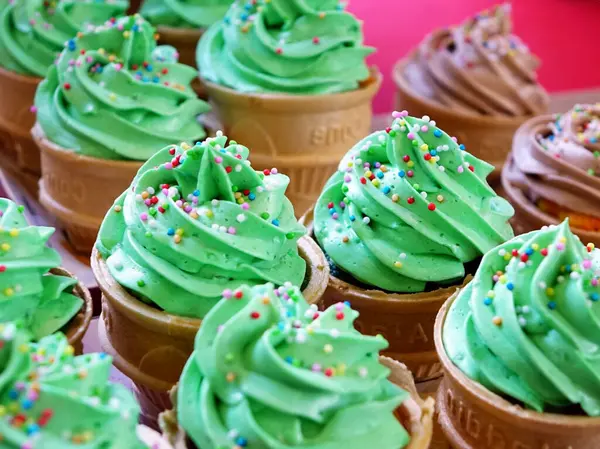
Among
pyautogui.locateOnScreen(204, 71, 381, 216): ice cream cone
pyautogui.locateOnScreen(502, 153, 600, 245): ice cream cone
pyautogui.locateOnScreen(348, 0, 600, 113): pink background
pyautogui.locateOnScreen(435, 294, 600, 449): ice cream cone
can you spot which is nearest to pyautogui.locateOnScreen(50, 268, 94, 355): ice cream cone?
pyautogui.locateOnScreen(435, 294, 600, 449): ice cream cone

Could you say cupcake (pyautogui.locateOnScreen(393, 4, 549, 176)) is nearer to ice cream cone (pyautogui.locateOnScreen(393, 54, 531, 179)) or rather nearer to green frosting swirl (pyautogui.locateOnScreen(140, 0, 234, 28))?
ice cream cone (pyautogui.locateOnScreen(393, 54, 531, 179))

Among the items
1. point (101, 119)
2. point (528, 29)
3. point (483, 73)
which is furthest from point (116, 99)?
point (528, 29)

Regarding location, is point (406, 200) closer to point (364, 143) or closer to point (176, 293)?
point (364, 143)

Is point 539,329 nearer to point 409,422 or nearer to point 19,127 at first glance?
point 409,422

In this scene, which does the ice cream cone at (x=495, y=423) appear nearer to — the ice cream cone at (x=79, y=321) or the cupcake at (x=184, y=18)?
the ice cream cone at (x=79, y=321)

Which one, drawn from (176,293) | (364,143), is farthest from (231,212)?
(364,143)

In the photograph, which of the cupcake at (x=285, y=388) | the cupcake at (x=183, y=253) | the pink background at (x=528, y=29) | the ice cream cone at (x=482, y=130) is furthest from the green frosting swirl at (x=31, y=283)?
the pink background at (x=528, y=29)
